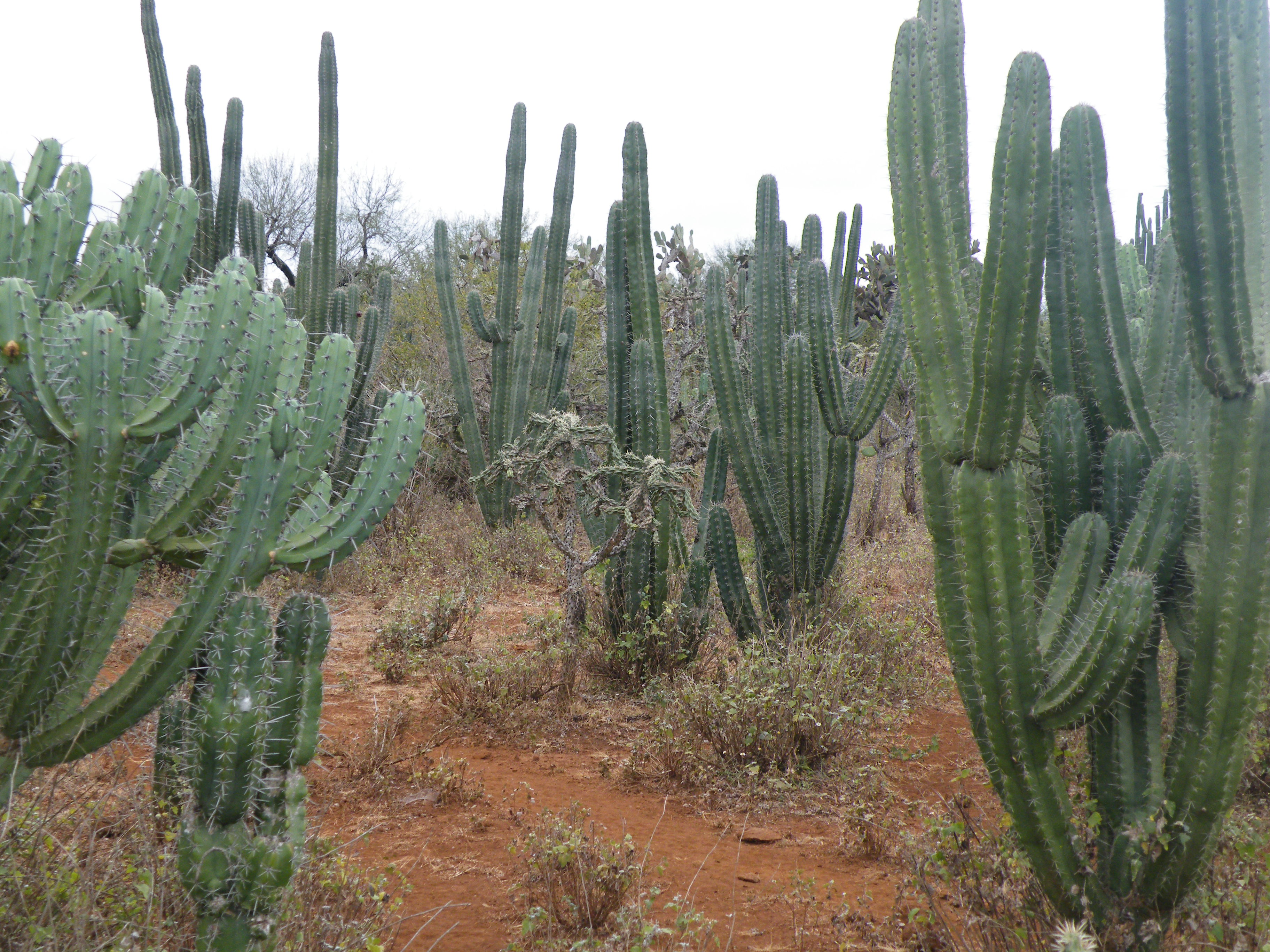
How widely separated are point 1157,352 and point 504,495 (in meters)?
8.11

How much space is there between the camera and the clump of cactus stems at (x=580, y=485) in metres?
5.17

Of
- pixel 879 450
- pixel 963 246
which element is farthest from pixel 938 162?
pixel 879 450

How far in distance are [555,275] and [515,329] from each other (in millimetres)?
810

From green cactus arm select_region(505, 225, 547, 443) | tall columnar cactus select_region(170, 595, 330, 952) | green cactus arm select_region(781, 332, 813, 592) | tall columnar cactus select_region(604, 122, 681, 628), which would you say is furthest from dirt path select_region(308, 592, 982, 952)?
green cactus arm select_region(505, 225, 547, 443)

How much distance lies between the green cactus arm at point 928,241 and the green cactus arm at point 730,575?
298 centimetres

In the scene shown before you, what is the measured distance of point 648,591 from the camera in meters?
5.89

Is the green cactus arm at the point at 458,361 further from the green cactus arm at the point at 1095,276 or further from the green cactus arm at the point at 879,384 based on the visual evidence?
the green cactus arm at the point at 1095,276

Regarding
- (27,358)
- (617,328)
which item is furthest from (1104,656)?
(617,328)

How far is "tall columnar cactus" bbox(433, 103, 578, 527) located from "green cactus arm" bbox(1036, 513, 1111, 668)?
7.44 metres

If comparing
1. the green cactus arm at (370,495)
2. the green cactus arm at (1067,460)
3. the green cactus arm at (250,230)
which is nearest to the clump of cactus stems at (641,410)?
the green cactus arm at (370,495)

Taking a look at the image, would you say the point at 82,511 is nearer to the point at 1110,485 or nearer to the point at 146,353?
the point at 146,353

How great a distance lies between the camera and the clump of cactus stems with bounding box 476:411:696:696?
5.17 m

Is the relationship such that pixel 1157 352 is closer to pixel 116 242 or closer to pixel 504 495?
pixel 116 242

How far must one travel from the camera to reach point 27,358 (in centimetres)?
227
